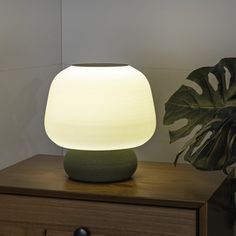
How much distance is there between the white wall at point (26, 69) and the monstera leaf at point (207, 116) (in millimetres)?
457

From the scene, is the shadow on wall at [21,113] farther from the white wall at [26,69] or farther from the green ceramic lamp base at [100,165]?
the green ceramic lamp base at [100,165]

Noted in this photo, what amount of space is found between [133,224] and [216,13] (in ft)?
2.38

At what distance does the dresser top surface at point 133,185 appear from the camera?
126 cm

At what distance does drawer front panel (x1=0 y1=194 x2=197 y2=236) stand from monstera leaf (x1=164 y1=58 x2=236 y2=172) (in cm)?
15

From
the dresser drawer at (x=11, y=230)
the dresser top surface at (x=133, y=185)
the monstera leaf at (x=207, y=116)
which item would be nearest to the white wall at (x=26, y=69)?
the dresser top surface at (x=133, y=185)

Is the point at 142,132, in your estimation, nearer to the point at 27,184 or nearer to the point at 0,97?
the point at 27,184

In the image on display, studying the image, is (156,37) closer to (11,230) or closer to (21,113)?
(21,113)

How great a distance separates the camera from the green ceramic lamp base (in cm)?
138

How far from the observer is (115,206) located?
1277 mm

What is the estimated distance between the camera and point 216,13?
1714 millimetres

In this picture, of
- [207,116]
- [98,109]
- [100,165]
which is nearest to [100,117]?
[98,109]

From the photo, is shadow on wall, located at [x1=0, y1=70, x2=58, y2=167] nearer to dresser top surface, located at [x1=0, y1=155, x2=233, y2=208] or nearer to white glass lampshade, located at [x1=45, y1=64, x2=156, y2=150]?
dresser top surface, located at [x1=0, y1=155, x2=233, y2=208]

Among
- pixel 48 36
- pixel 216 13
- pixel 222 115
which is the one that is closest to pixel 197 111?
pixel 222 115

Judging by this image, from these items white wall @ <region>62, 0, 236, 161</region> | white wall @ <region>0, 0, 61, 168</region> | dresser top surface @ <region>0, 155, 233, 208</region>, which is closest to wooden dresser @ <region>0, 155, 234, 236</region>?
dresser top surface @ <region>0, 155, 233, 208</region>
